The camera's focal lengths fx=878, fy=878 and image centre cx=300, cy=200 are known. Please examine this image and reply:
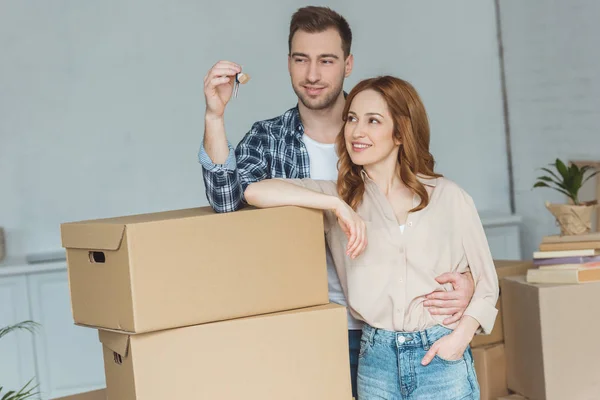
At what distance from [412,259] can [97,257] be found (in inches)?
26.3

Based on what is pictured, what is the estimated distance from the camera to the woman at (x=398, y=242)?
1857 mm

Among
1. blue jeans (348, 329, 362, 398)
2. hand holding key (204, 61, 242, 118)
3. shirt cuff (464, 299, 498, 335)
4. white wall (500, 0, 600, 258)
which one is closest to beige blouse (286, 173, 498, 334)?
shirt cuff (464, 299, 498, 335)

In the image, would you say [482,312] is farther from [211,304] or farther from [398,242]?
[211,304]

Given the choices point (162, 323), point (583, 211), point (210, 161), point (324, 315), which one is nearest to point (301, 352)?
point (324, 315)

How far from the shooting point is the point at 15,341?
385 cm

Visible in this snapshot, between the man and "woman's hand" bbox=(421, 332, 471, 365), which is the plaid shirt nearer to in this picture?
the man

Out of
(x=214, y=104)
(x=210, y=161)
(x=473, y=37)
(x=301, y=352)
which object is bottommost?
(x=301, y=352)

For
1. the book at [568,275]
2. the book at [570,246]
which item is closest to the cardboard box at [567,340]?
the book at [568,275]

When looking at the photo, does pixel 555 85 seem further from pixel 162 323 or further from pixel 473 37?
pixel 162 323

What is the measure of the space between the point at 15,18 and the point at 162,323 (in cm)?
278

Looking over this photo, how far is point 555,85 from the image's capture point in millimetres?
3789

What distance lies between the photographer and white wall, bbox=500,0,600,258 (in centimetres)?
350

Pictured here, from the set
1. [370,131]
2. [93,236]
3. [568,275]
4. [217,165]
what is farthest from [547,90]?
[93,236]

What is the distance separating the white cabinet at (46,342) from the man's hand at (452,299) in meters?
2.39
